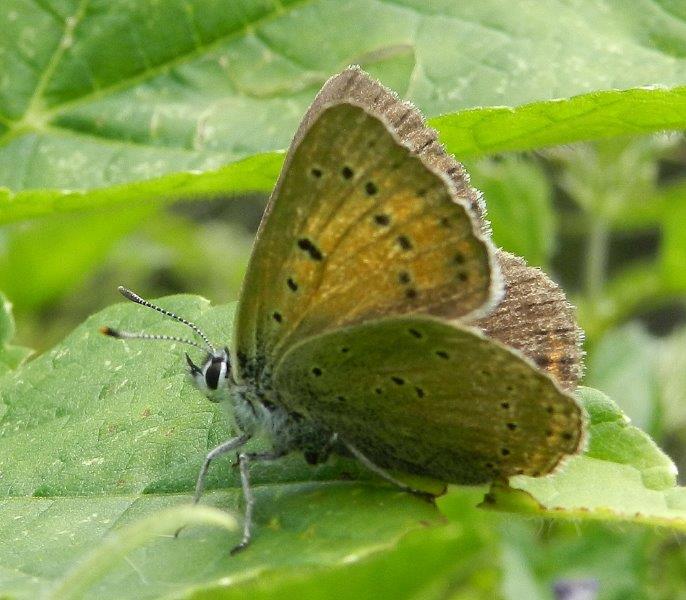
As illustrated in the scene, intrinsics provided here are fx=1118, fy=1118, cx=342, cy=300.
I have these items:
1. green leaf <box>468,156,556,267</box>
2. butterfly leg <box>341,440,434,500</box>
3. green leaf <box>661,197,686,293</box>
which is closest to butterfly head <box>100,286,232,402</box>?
butterfly leg <box>341,440,434,500</box>

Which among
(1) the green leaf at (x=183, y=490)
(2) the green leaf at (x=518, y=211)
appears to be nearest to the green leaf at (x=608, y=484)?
(1) the green leaf at (x=183, y=490)

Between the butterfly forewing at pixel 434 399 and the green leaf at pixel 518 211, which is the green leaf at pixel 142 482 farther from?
the green leaf at pixel 518 211

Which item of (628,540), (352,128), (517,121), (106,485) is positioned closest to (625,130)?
(517,121)

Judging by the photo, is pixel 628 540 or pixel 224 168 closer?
pixel 224 168

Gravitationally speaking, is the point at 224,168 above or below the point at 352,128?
below

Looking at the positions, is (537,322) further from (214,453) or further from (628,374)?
(628,374)

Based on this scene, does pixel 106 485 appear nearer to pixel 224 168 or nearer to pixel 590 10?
pixel 224 168

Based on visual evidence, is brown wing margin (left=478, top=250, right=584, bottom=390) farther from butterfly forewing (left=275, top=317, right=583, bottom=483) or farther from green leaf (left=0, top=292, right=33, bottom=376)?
green leaf (left=0, top=292, right=33, bottom=376)
